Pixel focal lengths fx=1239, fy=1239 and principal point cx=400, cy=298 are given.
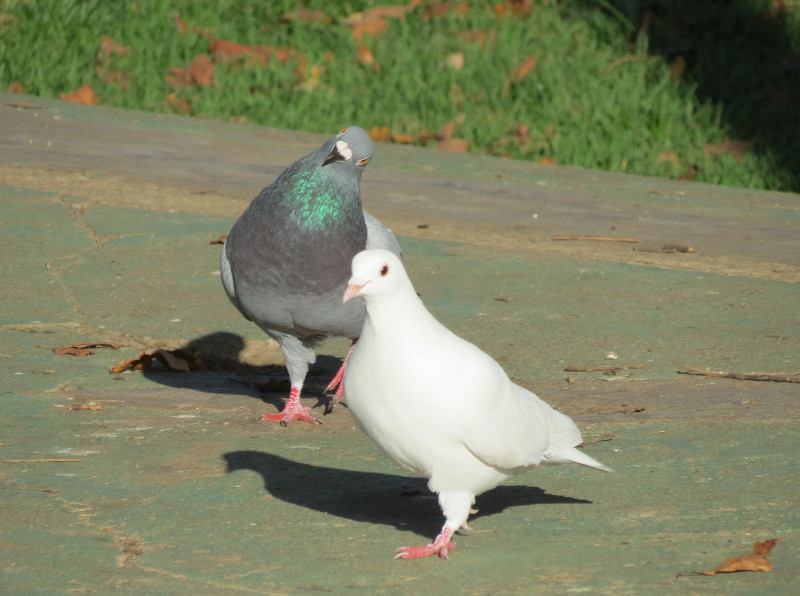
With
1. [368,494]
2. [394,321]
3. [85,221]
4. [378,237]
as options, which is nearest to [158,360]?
[378,237]

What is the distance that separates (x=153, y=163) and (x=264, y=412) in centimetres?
370

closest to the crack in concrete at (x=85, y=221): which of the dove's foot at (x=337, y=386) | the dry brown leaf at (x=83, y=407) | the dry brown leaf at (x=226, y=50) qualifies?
the dove's foot at (x=337, y=386)

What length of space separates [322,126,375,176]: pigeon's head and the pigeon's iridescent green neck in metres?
0.06

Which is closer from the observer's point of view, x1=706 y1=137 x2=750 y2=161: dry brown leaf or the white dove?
the white dove

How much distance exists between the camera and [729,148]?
9250mm

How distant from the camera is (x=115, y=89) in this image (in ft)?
32.6

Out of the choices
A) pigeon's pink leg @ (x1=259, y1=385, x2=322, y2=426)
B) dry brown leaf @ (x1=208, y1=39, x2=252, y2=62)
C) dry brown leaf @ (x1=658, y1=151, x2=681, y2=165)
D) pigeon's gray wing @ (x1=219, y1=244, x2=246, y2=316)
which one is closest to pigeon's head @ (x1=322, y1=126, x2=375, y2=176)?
pigeon's gray wing @ (x1=219, y1=244, x2=246, y2=316)

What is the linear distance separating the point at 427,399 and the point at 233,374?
2218 mm

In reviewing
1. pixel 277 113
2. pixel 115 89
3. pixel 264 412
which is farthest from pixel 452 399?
pixel 115 89

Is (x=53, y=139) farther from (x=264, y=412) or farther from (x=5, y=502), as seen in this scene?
(x=5, y=502)

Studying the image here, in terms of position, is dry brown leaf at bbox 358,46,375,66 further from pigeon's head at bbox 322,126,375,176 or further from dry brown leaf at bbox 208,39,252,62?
pigeon's head at bbox 322,126,375,176

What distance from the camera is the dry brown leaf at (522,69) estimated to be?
10125 millimetres

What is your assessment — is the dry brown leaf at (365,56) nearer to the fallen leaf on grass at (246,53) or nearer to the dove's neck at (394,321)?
the fallen leaf on grass at (246,53)

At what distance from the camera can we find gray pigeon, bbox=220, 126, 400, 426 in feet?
13.6
